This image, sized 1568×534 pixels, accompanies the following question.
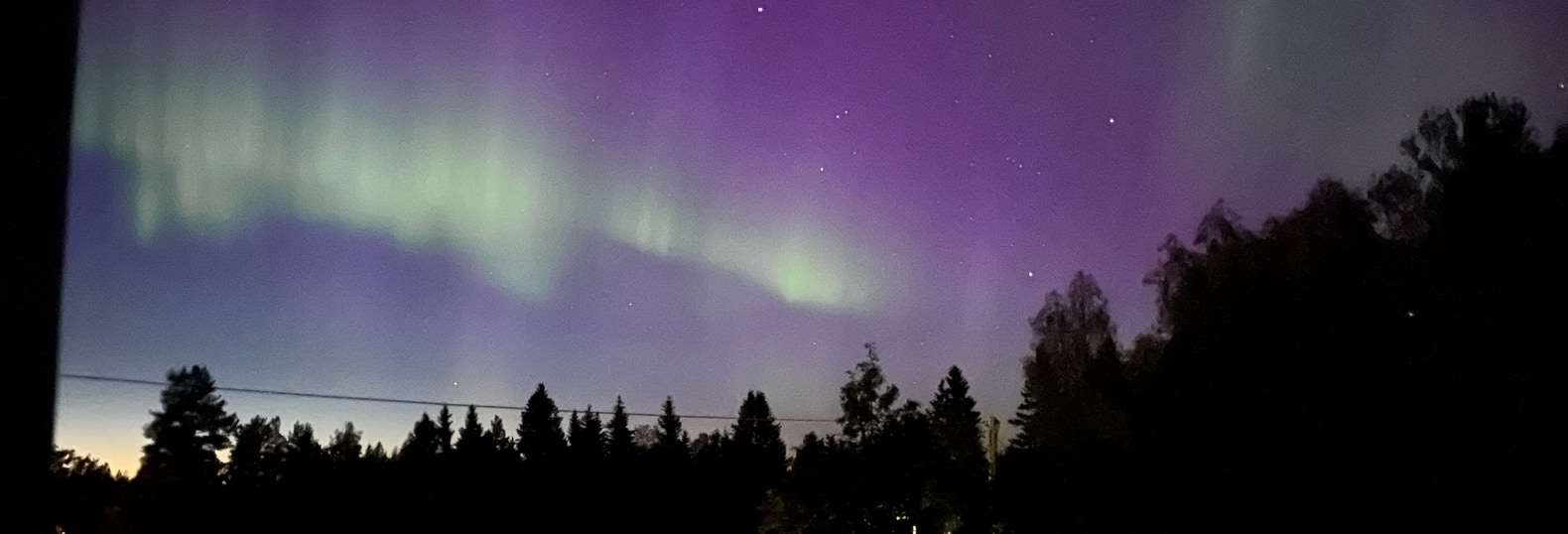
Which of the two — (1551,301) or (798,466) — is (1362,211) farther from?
(798,466)

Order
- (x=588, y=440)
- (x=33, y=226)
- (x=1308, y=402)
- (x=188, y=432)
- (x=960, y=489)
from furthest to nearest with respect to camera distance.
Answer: (x=588, y=440) → (x=188, y=432) → (x=960, y=489) → (x=1308, y=402) → (x=33, y=226)

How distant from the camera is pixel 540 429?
267 ft

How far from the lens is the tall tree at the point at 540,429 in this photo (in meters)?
78.2

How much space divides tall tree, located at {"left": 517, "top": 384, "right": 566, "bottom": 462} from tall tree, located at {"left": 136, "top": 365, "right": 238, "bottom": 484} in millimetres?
30886

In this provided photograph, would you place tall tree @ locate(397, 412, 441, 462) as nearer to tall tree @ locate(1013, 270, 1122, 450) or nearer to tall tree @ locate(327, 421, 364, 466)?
tall tree @ locate(327, 421, 364, 466)

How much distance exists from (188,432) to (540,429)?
39410 millimetres

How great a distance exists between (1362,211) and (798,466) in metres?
14.9

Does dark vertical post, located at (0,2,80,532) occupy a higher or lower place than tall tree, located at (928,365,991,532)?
higher

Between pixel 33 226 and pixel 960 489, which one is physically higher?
pixel 33 226

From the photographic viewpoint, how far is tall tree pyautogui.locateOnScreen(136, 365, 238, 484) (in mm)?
37531

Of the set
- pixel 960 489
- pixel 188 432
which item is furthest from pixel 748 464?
pixel 960 489

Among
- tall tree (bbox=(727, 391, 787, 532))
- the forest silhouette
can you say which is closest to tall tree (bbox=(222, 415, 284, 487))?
the forest silhouette

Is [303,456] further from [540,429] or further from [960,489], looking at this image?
[960,489]

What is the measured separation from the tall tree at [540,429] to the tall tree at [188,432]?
30.9 metres
